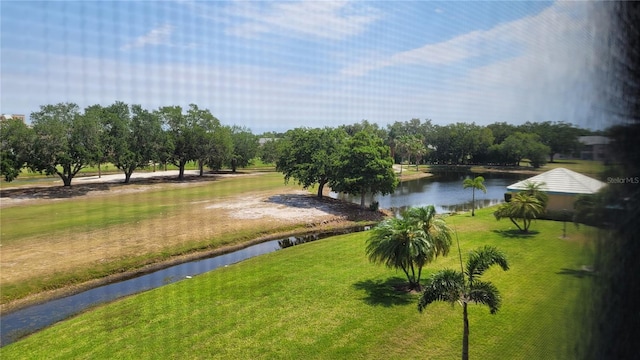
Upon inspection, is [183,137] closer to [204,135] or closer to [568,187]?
[204,135]

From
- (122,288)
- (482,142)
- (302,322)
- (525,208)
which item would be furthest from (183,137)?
(525,208)

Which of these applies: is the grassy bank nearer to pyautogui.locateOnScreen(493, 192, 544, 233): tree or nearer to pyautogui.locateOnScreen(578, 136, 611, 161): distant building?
pyautogui.locateOnScreen(493, 192, 544, 233): tree

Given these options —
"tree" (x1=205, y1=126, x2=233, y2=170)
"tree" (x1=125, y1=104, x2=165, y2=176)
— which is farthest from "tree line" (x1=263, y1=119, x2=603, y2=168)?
"tree" (x1=125, y1=104, x2=165, y2=176)

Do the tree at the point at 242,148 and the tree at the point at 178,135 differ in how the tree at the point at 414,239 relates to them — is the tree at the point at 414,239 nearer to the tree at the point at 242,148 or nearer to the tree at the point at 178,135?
the tree at the point at 178,135

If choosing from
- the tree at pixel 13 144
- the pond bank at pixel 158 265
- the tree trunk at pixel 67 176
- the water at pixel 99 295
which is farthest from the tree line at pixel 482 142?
the tree at pixel 13 144

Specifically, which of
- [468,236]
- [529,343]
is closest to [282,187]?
[468,236]

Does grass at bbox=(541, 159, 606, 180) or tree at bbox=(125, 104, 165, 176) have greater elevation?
tree at bbox=(125, 104, 165, 176)
